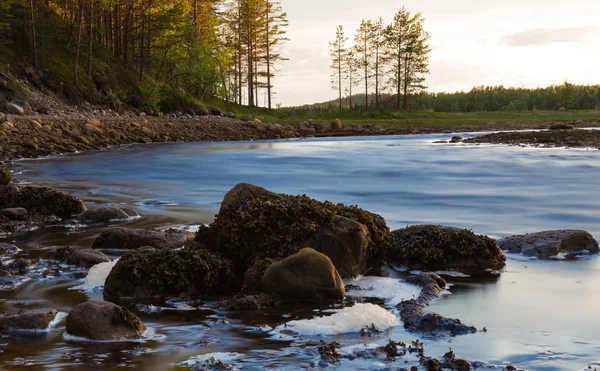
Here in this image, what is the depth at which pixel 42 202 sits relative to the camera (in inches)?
456

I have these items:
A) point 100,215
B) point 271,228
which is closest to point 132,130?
point 100,215

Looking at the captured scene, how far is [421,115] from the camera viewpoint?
67.2 metres

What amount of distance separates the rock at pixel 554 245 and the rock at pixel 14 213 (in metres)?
7.36

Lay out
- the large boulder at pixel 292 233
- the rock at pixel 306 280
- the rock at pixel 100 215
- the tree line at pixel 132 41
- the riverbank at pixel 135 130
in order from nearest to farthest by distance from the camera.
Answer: the rock at pixel 306 280, the large boulder at pixel 292 233, the rock at pixel 100 215, the riverbank at pixel 135 130, the tree line at pixel 132 41

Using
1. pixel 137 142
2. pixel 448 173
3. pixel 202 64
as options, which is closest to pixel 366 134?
pixel 202 64

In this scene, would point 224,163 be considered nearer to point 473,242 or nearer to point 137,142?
point 137,142

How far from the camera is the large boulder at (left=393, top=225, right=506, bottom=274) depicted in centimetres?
811

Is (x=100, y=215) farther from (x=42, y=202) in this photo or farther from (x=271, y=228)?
(x=271, y=228)

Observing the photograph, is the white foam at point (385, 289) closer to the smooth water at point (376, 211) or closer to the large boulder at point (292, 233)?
the large boulder at point (292, 233)

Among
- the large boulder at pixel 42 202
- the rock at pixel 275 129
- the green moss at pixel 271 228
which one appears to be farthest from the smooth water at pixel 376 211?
the rock at pixel 275 129

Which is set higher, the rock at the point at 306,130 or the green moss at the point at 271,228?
the rock at the point at 306,130

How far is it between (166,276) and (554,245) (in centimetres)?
498

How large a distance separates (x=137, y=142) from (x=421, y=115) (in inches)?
1479

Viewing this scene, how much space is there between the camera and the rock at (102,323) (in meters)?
5.41
